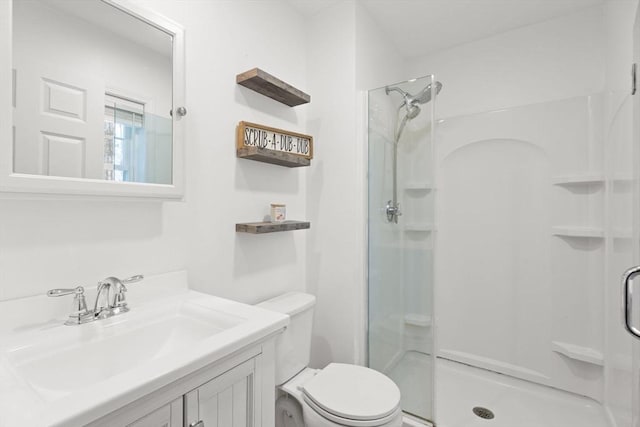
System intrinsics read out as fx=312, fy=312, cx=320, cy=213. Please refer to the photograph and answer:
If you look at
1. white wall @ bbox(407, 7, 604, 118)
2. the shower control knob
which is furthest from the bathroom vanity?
white wall @ bbox(407, 7, 604, 118)

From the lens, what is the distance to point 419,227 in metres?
1.81

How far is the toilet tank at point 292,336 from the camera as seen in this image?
1.45 meters

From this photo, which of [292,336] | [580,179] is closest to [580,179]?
[580,179]

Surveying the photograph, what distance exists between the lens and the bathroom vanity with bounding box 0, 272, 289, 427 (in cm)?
58

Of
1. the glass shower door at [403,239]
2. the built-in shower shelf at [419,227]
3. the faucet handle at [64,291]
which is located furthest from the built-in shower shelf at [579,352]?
the faucet handle at [64,291]

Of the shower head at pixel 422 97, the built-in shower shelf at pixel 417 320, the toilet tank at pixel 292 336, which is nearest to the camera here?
the toilet tank at pixel 292 336

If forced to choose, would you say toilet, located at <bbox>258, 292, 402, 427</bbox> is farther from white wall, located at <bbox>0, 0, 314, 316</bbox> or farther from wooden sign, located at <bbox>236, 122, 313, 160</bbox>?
wooden sign, located at <bbox>236, 122, 313, 160</bbox>

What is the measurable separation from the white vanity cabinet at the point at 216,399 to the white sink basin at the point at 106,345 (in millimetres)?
99

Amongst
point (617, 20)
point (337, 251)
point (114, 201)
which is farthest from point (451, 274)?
point (114, 201)

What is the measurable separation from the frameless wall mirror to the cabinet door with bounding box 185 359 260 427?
65 cm

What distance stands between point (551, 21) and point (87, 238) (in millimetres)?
2835

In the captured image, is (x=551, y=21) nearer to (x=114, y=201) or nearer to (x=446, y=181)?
(x=446, y=181)

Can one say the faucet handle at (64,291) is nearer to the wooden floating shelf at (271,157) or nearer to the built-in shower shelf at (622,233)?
the wooden floating shelf at (271,157)

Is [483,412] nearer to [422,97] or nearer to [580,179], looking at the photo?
[580,179]
